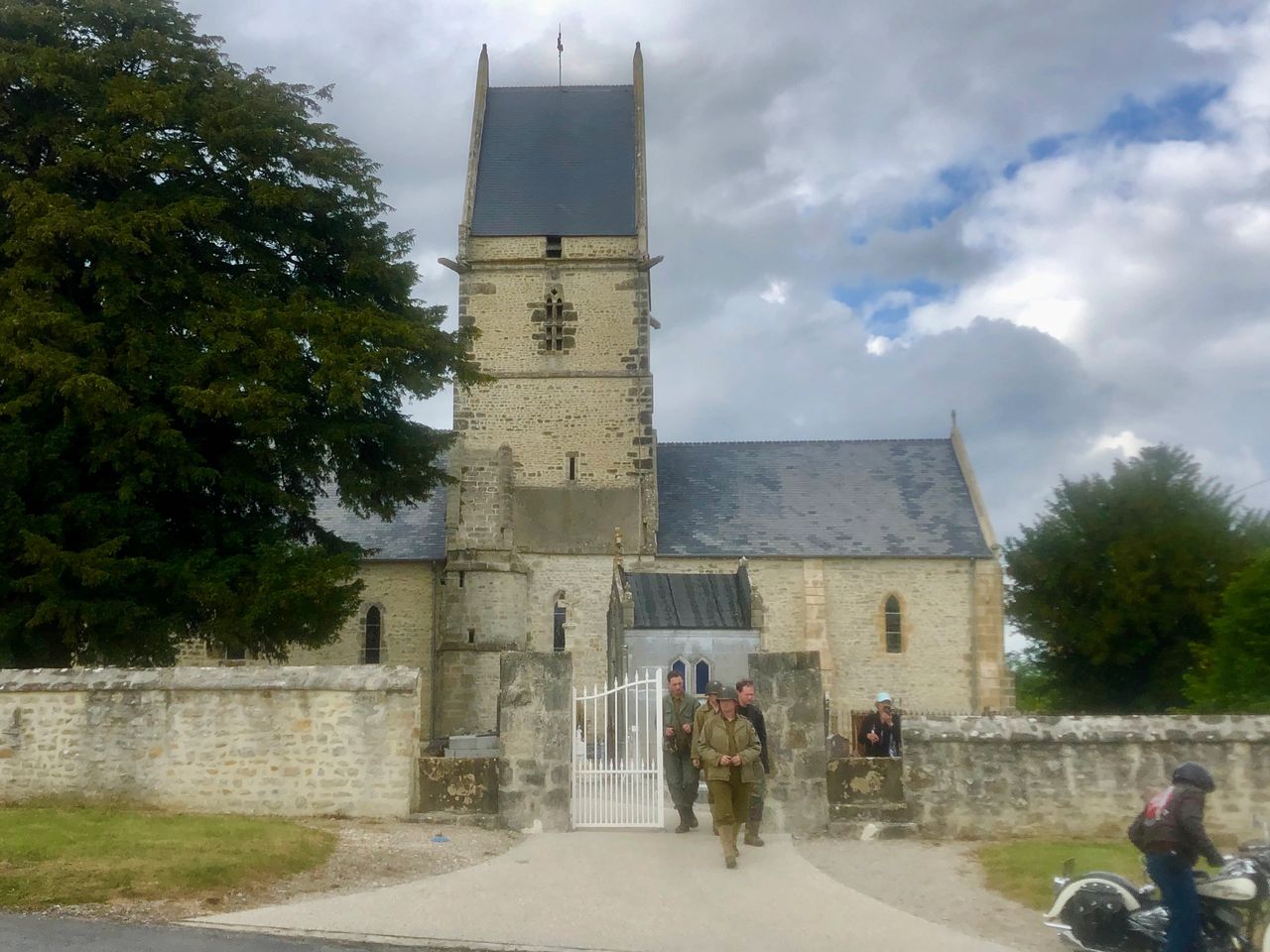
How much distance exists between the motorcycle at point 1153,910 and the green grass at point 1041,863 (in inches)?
44.3

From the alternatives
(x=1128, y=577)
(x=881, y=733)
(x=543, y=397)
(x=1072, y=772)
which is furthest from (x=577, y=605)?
(x=1072, y=772)

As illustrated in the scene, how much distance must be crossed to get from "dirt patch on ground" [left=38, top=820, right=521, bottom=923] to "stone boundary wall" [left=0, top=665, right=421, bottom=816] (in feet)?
1.68

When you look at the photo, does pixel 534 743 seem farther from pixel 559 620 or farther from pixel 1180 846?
pixel 559 620

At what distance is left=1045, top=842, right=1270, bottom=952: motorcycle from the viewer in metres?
6.99

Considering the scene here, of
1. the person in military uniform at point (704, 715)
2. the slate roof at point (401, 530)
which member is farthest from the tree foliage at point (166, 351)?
the slate roof at point (401, 530)

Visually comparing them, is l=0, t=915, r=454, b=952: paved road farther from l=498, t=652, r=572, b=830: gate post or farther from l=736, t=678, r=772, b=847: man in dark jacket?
l=736, t=678, r=772, b=847: man in dark jacket

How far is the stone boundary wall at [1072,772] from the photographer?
11.4 m

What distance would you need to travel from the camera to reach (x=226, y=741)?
11.9 meters

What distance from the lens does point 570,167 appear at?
108ft

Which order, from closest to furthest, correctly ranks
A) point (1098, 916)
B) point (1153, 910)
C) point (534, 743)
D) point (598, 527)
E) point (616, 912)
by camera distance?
point (1153, 910) < point (1098, 916) < point (616, 912) < point (534, 743) < point (598, 527)

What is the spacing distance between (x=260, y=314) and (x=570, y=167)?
58.4 ft

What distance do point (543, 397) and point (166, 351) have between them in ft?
46.1

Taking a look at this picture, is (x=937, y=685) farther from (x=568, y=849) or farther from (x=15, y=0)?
(x=15, y=0)

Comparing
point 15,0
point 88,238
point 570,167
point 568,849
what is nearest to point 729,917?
point 568,849
